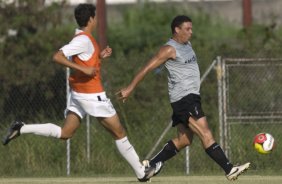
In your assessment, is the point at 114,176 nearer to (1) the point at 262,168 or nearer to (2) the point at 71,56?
(1) the point at 262,168

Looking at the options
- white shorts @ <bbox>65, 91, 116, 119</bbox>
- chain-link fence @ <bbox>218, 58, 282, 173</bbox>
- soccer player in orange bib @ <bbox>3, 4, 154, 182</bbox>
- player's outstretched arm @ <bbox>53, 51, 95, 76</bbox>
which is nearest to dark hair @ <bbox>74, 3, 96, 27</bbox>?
soccer player in orange bib @ <bbox>3, 4, 154, 182</bbox>

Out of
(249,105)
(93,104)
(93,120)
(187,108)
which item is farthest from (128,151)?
(249,105)

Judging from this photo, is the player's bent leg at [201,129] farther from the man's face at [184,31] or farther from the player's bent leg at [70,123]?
the player's bent leg at [70,123]

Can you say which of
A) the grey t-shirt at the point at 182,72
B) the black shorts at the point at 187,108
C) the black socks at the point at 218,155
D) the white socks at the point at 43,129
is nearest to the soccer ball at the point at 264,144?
the black socks at the point at 218,155

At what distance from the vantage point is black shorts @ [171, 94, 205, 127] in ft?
51.0

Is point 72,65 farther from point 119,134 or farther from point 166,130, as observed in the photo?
point 166,130

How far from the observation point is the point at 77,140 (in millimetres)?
21391

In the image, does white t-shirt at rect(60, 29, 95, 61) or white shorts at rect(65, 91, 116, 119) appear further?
white shorts at rect(65, 91, 116, 119)

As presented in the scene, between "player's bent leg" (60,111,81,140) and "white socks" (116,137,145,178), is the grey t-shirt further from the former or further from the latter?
"player's bent leg" (60,111,81,140)

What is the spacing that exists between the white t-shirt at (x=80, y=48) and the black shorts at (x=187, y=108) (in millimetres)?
1337

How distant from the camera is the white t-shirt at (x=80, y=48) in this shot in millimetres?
15195

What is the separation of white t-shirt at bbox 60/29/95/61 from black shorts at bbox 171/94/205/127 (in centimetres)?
134

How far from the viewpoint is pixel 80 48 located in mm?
15242

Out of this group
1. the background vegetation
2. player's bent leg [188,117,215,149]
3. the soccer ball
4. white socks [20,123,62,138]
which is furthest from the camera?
the background vegetation
